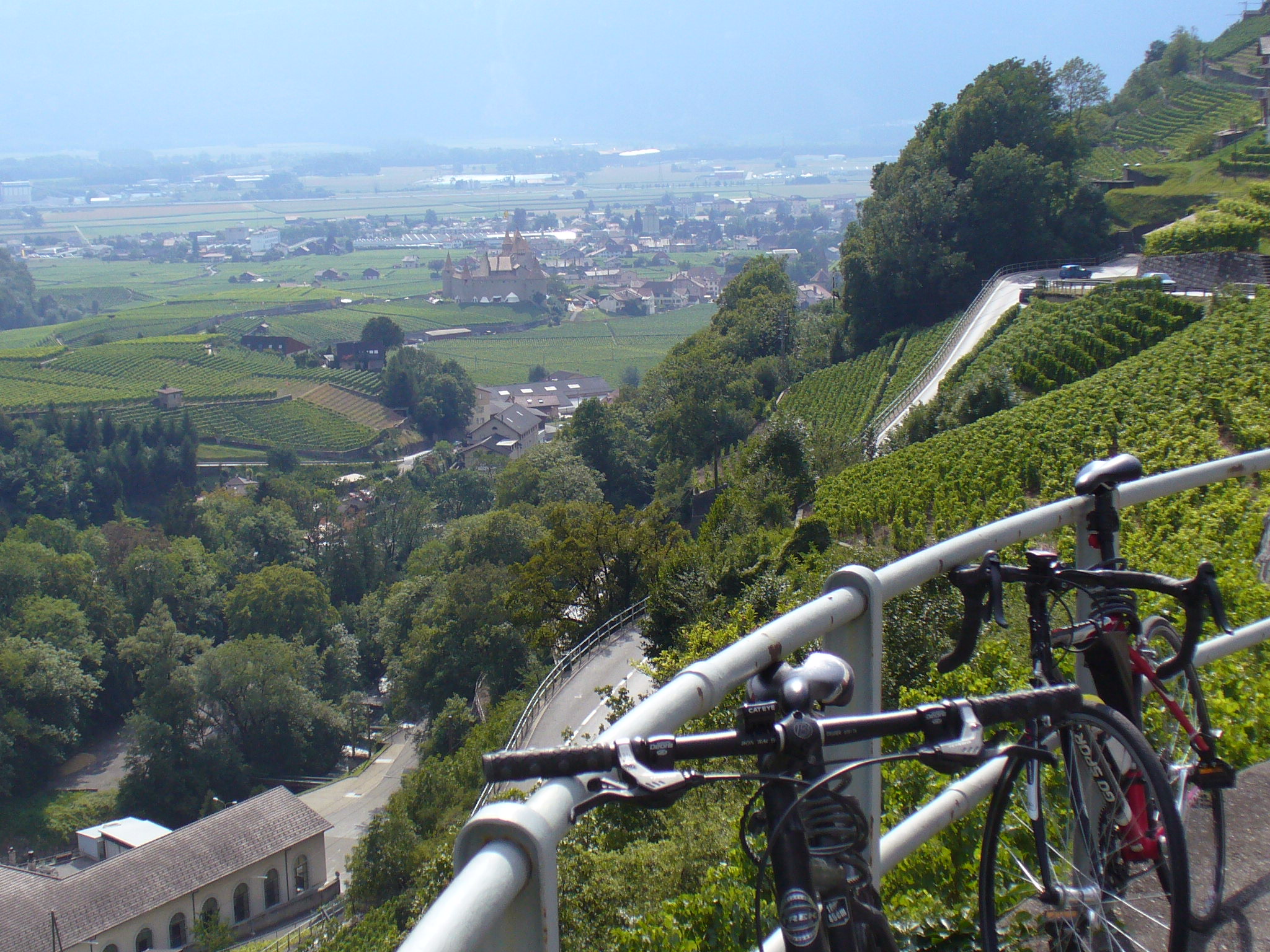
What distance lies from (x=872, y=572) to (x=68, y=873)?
116 ft

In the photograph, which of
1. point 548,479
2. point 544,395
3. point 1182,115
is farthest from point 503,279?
point 548,479

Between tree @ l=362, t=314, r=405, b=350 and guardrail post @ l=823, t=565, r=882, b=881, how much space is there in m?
89.6

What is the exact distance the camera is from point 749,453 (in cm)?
2509

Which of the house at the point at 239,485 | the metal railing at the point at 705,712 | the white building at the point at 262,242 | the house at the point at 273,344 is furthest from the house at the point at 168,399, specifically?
the white building at the point at 262,242

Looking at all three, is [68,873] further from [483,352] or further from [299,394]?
[483,352]

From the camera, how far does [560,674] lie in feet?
63.8

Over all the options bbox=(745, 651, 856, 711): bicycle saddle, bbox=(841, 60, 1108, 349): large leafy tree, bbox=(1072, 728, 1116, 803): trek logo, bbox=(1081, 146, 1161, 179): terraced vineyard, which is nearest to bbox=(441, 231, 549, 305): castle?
bbox=(1081, 146, 1161, 179): terraced vineyard

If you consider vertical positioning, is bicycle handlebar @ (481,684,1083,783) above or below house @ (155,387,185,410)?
above

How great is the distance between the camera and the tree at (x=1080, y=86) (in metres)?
47.2

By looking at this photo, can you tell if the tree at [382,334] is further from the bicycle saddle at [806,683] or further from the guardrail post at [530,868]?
the guardrail post at [530,868]

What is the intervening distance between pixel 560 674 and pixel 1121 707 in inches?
683

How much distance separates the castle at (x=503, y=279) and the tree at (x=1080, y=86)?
285ft

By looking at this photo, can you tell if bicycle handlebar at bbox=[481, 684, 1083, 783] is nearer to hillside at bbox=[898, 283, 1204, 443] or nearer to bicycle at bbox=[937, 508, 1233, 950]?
bicycle at bbox=[937, 508, 1233, 950]

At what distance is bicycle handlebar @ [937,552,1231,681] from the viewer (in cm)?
230
